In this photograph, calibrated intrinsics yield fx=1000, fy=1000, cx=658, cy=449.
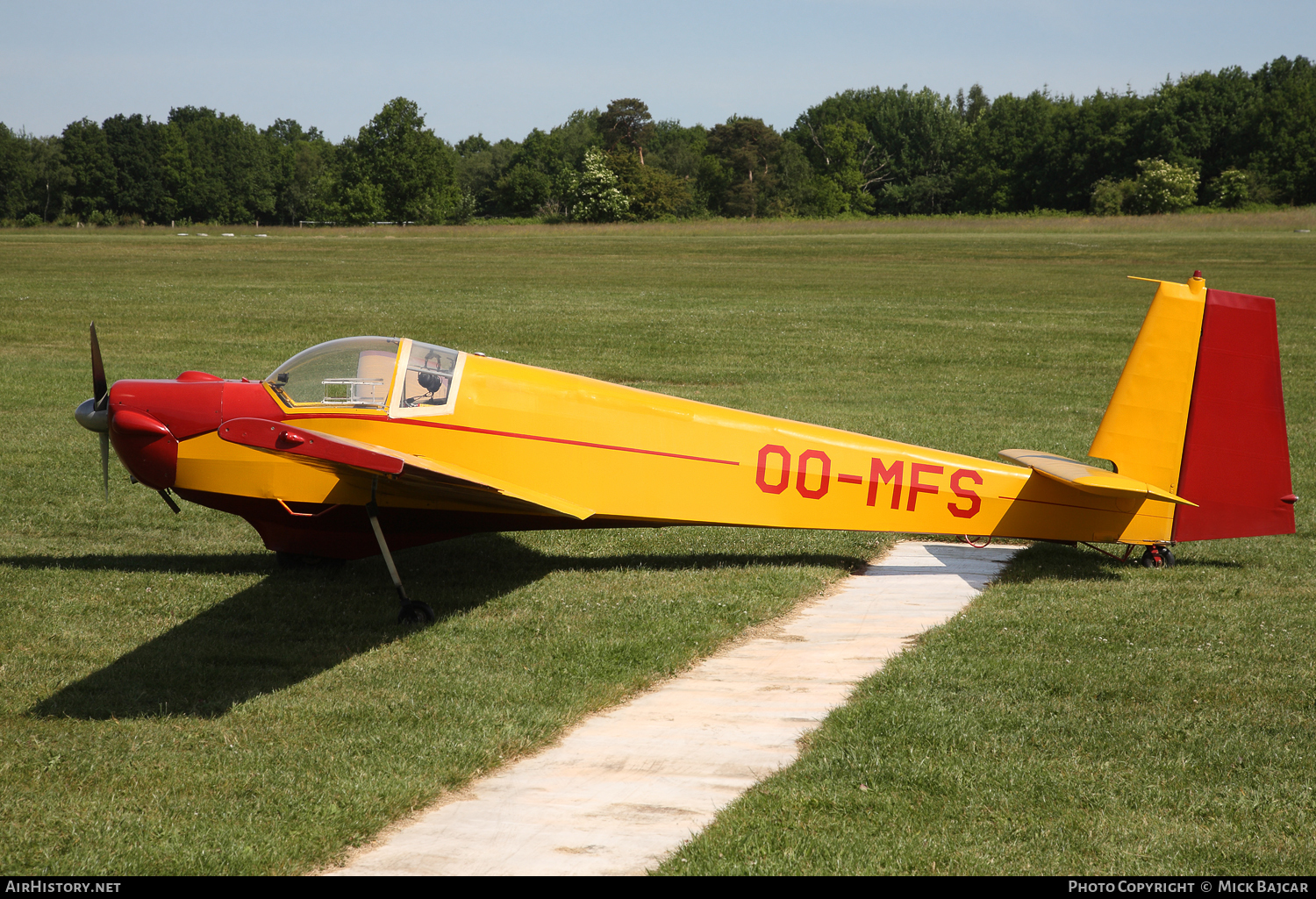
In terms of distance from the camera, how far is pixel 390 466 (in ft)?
20.0

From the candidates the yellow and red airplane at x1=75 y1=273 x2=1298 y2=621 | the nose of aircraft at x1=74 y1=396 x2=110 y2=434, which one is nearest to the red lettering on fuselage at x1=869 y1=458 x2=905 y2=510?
the yellow and red airplane at x1=75 y1=273 x2=1298 y2=621

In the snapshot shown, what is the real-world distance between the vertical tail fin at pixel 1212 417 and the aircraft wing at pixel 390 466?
4.75 meters

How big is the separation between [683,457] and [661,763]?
319 cm

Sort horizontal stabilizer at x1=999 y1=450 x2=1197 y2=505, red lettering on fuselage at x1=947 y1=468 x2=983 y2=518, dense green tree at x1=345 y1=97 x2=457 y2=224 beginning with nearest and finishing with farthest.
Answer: horizontal stabilizer at x1=999 y1=450 x2=1197 y2=505 → red lettering on fuselage at x1=947 y1=468 x2=983 y2=518 → dense green tree at x1=345 y1=97 x2=457 y2=224

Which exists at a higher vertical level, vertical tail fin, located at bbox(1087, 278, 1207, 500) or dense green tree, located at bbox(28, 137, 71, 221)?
dense green tree, located at bbox(28, 137, 71, 221)

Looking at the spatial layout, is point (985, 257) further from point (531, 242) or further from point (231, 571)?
point (231, 571)

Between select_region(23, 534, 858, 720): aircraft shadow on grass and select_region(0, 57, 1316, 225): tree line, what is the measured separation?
97.6 meters

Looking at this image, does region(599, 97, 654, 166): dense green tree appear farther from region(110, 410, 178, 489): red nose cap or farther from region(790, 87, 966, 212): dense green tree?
region(110, 410, 178, 489): red nose cap

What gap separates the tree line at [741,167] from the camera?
101775 mm

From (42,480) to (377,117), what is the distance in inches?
4472

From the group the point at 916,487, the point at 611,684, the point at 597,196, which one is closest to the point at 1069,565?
the point at 916,487

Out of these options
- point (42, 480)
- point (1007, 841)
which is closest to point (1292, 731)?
point (1007, 841)

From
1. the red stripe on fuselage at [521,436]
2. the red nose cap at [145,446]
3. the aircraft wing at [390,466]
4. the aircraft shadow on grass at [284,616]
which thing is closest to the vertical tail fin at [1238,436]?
the aircraft shadow on grass at [284,616]

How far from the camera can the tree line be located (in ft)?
334
